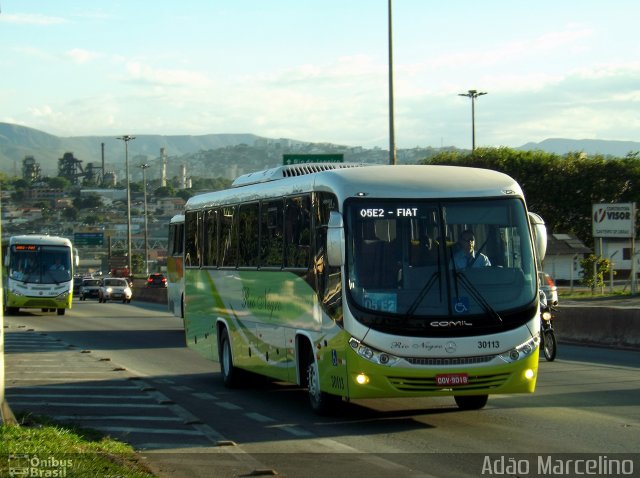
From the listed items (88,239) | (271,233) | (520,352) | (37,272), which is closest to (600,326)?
(271,233)

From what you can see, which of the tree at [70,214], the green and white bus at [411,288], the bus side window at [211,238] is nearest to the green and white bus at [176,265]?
the bus side window at [211,238]

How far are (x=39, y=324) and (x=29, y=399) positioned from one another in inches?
952

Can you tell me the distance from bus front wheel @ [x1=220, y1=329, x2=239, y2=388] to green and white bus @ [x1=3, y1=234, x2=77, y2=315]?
29701mm

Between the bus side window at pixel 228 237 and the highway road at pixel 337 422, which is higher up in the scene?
the bus side window at pixel 228 237

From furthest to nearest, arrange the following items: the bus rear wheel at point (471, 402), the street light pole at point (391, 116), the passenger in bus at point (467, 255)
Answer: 1. the street light pole at point (391, 116)
2. the bus rear wheel at point (471, 402)
3. the passenger in bus at point (467, 255)

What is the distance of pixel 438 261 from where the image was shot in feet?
38.8

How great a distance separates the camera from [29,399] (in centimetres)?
1496

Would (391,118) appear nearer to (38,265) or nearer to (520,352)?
(38,265)

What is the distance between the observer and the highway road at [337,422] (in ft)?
32.0

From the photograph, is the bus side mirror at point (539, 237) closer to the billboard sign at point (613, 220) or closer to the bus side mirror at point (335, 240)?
the bus side mirror at point (335, 240)

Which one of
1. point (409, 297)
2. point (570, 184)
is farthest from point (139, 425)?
point (570, 184)

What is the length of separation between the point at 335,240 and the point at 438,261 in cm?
112

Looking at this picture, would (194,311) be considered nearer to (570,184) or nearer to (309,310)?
(309,310)

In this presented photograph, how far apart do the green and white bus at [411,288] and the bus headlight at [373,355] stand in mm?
10
